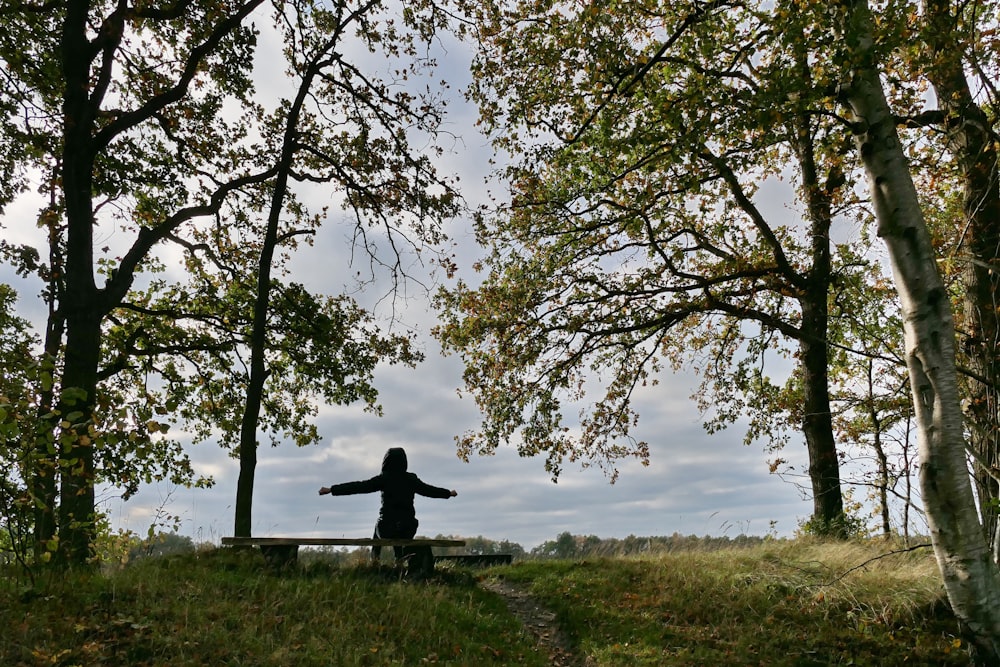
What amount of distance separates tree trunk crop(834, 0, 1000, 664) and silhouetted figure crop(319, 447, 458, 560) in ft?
26.6

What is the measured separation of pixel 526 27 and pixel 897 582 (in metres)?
12.3

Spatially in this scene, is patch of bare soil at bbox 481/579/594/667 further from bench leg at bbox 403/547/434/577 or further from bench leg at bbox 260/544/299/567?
bench leg at bbox 260/544/299/567

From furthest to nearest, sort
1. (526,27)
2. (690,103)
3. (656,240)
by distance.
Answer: (656,240)
(526,27)
(690,103)

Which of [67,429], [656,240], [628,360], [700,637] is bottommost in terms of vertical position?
[700,637]

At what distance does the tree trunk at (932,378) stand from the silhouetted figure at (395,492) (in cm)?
810

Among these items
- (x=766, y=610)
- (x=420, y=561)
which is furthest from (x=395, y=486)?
(x=766, y=610)

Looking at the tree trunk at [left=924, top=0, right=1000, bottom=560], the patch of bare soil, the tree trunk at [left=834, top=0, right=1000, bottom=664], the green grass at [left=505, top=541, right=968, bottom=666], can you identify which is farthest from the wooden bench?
the tree trunk at [left=924, top=0, right=1000, bottom=560]

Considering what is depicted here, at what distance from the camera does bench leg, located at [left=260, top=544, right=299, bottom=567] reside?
401 inches

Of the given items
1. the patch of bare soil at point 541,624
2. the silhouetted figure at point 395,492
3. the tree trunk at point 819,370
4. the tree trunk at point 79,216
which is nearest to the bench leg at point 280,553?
the silhouetted figure at point 395,492

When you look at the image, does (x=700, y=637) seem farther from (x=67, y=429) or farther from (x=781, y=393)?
(x=781, y=393)

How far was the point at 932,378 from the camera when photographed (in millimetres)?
7379

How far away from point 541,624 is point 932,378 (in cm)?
677

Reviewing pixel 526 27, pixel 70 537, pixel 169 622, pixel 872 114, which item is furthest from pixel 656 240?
pixel 70 537

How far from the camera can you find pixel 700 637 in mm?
8953
